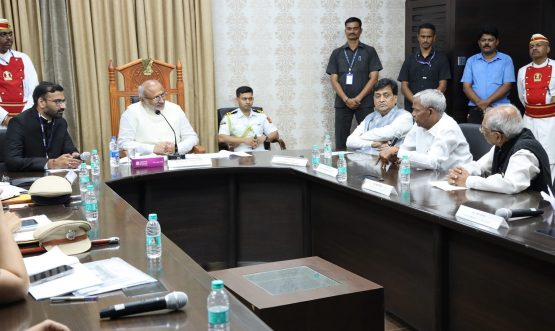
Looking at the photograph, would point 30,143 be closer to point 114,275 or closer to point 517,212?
point 114,275

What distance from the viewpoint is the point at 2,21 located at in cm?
491

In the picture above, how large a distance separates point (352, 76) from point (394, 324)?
3836 mm

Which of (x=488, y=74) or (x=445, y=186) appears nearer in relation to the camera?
(x=445, y=186)

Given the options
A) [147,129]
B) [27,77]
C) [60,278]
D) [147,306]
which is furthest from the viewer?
[27,77]

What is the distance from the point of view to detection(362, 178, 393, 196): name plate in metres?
2.91

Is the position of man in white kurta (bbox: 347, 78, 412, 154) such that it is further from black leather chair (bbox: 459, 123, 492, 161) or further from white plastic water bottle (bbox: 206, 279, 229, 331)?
white plastic water bottle (bbox: 206, 279, 229, 331)

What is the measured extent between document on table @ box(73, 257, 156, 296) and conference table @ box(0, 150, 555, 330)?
47mm

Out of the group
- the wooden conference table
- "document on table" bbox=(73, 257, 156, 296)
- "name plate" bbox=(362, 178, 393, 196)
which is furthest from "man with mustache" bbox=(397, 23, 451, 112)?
"document on table" bbox=(73, 257, 156, 296)

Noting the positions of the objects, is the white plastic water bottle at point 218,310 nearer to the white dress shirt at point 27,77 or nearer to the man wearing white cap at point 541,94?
the white dress shirt at point 27,77

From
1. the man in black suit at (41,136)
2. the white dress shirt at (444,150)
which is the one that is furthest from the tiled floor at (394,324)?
the man in black suit at (41,136)

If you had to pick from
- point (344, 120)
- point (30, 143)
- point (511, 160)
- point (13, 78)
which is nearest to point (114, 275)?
point (511, 160)

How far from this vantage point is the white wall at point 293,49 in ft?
21.2

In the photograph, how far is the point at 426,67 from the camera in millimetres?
6266

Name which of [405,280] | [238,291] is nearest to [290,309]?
[238,291]
